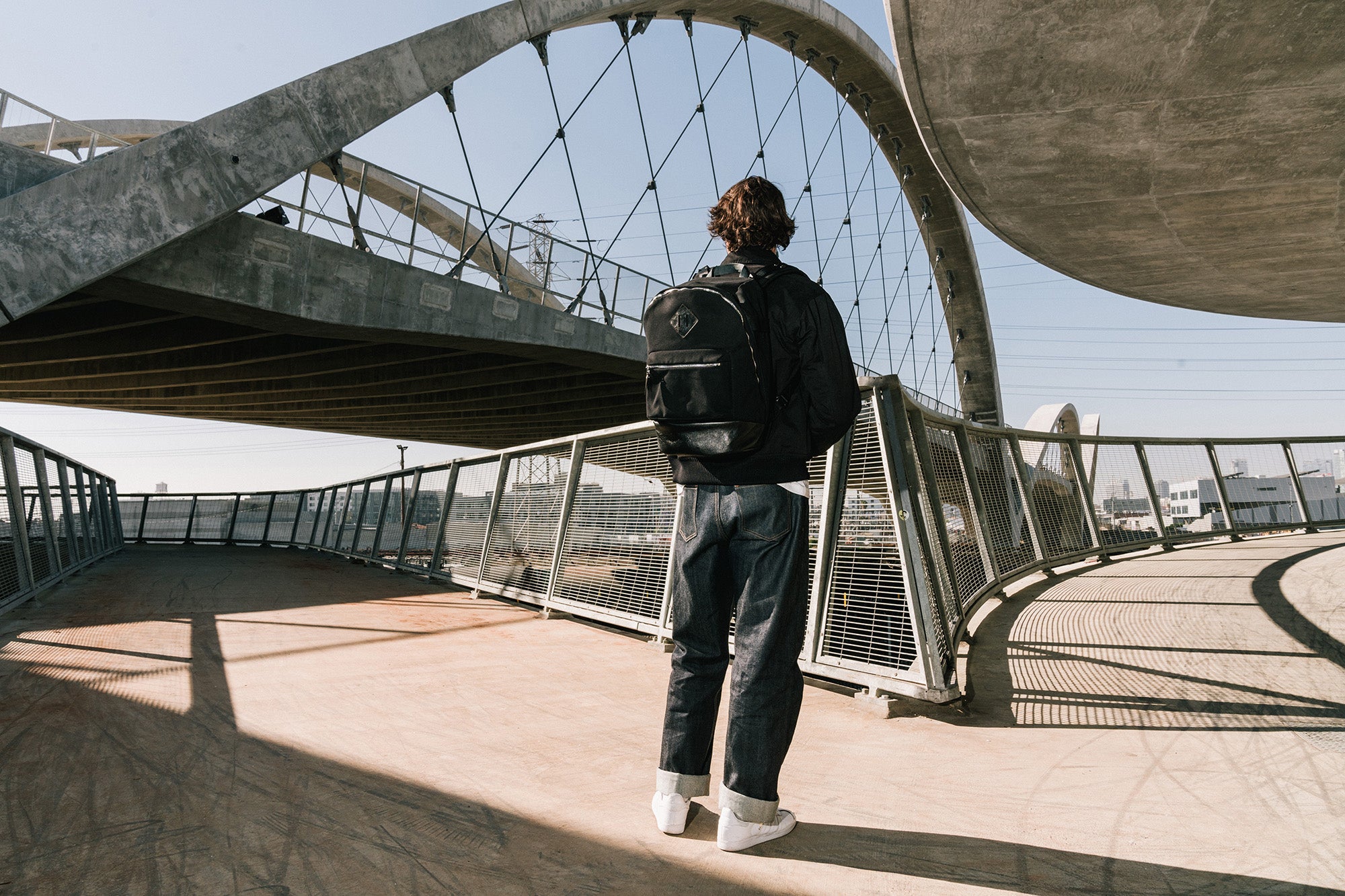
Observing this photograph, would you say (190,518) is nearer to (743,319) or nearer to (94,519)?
(94,519)

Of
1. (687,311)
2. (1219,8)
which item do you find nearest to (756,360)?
(687,311)

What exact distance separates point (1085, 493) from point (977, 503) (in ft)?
12.5

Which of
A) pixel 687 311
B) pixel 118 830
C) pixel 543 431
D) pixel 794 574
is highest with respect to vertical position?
pixel 543 431

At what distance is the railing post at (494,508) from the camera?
25.2 feet

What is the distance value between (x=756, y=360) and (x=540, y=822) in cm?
143

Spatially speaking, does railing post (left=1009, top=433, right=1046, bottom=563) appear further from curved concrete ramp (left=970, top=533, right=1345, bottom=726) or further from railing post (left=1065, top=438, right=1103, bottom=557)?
railing post (left=1065, top=438, right=1103, bottom=557)

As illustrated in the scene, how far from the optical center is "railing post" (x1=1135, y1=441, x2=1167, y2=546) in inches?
379

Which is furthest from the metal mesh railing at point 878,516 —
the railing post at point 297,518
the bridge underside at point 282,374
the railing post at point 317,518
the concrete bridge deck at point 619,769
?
the railing post at point 297,518

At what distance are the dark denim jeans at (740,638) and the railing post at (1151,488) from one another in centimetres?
956

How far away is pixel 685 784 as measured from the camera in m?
2.02

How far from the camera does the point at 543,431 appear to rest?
32156 millimetres

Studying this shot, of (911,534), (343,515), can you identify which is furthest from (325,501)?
(911,534)

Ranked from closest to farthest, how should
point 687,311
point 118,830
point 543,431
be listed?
point 118,830, point 687,311, point 543,431

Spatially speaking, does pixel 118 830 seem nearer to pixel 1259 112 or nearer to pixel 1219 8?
pixel 1219 8
